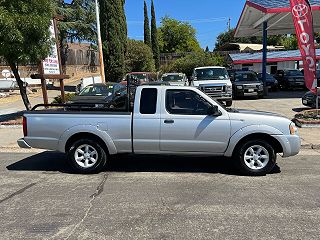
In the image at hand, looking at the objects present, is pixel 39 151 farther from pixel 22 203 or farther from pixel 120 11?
pixel 120 11

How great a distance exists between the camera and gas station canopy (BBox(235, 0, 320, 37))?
17359mm

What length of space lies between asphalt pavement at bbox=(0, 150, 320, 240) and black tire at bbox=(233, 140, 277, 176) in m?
0.16

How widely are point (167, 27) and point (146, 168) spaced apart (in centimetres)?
6498

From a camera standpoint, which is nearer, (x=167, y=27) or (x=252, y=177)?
(x=252, y=177)

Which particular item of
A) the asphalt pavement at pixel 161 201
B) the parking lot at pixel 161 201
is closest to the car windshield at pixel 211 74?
the parking lot at pixel 161 201

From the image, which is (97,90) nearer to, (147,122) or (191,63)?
(147,122)

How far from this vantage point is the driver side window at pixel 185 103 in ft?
21.7

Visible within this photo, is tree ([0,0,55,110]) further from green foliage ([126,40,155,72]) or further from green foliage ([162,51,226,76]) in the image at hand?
green foliage ([162,51,226,76])

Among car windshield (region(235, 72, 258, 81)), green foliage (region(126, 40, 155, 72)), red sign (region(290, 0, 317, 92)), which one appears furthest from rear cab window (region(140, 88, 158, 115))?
green foliage (region(126, 40, 155, 72))

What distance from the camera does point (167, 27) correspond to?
69.3 meters

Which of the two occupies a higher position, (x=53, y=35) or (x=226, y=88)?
(x=53, y=35)

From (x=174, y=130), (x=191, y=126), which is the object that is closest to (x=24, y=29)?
(x=174, y=130)

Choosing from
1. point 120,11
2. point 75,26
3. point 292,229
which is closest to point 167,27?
point 75,26

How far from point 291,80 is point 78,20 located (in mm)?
23746
